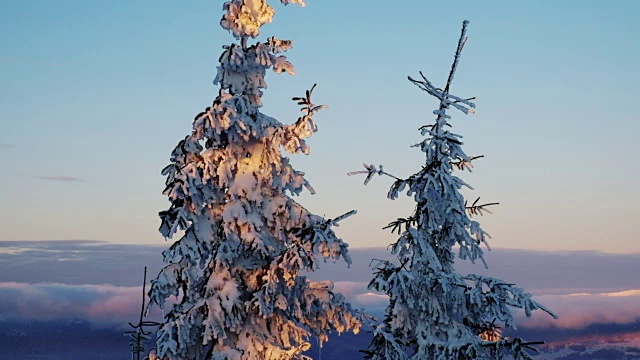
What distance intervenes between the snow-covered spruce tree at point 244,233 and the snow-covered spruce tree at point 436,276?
1.45m

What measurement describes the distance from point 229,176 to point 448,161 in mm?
5428

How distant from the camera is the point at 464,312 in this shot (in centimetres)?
1897

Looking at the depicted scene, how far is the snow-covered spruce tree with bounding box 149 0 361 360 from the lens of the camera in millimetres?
18250

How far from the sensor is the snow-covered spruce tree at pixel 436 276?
722 inches

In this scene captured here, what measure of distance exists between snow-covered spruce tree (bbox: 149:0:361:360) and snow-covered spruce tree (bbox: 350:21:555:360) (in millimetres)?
1452

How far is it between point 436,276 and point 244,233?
4.73 meters

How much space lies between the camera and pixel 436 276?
18703 millimetres

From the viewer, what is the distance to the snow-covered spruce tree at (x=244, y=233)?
18.2 m

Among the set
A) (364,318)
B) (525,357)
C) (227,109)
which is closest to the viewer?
(525,357)

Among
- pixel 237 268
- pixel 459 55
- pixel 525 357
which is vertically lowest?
pixel 525 357

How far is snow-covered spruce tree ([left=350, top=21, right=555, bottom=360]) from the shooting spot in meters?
18.3

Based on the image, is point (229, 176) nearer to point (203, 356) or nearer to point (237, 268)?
point (237, 268)

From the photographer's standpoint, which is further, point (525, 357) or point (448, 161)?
point (448, 161)

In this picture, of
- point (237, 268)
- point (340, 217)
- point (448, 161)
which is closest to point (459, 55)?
point (448, 161)
